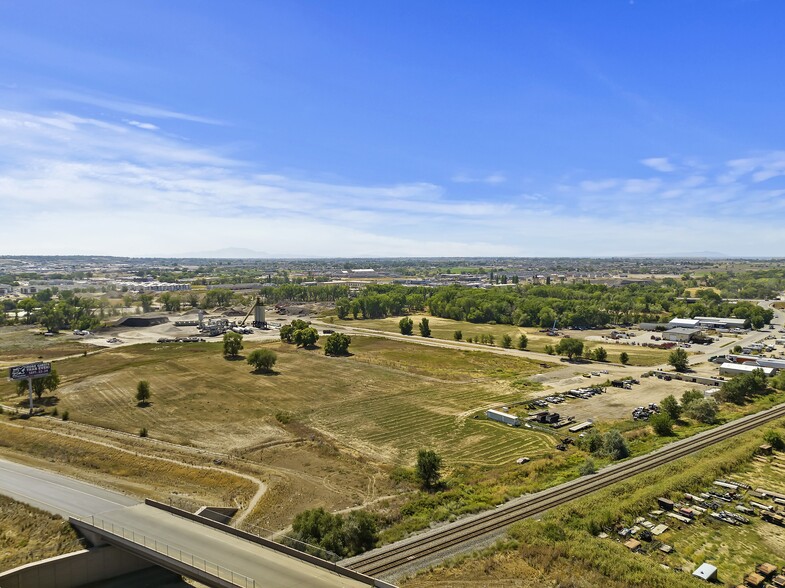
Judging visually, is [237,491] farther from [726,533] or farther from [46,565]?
[726,533]

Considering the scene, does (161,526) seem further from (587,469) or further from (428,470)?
(587,469)

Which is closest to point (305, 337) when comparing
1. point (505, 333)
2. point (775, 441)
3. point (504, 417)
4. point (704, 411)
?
point (505, 333)

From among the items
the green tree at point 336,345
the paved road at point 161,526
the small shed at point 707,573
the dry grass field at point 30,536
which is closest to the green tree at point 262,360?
the green tree at point 336,345

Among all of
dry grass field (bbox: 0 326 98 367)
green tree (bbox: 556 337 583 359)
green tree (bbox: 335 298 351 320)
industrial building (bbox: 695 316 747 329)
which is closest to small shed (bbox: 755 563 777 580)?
green tree (bbox: 556 337 583 359)

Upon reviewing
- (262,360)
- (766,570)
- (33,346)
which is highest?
(262,360)

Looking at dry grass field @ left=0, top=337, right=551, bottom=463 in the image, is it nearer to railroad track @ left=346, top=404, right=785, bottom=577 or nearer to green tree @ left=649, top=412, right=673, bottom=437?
railroad track @ left=346, top=404, right=785, bottom=577

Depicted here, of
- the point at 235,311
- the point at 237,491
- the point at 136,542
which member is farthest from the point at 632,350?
the point at 235,311
